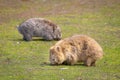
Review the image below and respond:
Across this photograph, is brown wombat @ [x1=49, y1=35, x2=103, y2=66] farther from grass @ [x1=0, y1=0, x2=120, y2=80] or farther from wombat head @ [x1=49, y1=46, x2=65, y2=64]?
grass @ [x1=0, y1=0, x2=120, y2=80]

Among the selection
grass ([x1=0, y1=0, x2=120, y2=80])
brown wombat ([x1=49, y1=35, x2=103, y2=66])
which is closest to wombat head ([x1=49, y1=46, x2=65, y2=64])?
brown wombat ([x1=49, y1=35, x2=103, y2=66])

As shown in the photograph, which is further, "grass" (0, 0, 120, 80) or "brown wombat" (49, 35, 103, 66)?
"brown wombat" (49, 35, 103, 66)

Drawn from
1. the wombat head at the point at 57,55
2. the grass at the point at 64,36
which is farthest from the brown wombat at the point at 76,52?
the grass at the point at 64,36

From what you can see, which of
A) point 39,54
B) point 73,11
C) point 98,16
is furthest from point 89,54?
point 73,11

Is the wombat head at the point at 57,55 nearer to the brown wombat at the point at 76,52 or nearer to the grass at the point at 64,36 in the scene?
the brown wombat at the point at 76,52

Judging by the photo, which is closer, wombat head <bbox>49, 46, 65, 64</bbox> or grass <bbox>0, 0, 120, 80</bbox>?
grass <bbox>0, 0, 120, 80</bbox>

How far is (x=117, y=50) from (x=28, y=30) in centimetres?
394

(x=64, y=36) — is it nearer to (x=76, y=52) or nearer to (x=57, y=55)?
(x=76, y=52)

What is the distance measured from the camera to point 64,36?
21.2 meters

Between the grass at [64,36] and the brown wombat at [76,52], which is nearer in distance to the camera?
the grass at [64,36]

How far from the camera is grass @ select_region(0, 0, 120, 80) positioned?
508 inches

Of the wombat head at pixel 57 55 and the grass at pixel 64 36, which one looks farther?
the wombat head at pixel 57 55

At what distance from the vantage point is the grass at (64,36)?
12.9 meters

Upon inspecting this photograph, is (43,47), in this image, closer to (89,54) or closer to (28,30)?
(28,30)
